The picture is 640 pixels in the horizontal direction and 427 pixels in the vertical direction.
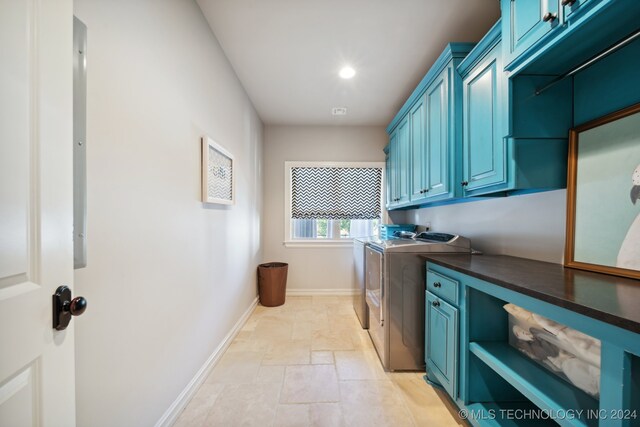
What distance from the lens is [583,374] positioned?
95 centimetres

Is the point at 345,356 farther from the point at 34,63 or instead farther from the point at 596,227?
the point at 34,63

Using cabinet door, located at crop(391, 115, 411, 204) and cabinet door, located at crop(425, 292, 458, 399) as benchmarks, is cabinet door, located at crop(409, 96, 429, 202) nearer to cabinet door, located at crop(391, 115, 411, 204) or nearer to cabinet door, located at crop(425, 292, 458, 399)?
cabinet door, located at crop(391, 115, 411, 204)

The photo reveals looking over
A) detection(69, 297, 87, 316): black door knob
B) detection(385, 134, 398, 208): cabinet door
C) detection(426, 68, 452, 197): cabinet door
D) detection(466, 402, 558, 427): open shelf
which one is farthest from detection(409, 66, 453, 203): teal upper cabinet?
detection(69, 297, 87, 316): black door knob

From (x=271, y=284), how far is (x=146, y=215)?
2337 millimetres

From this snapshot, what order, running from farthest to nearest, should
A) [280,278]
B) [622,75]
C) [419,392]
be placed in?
[280,278]
[419,392]
[622,75]

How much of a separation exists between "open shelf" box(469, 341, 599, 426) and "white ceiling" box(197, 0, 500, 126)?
2.22 meters

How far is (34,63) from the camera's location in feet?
1.93

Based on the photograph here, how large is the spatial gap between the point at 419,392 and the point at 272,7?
9.47ft

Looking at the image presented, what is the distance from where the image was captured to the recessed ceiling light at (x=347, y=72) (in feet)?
7.94

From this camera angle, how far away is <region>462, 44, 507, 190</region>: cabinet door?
1442 mm

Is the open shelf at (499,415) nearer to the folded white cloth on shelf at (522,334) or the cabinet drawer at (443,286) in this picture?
the folded white cloth on shelf at (522,334)

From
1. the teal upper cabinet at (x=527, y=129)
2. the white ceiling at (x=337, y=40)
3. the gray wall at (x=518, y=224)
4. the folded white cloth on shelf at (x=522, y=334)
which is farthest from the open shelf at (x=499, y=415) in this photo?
the white ceiling at (x=337, y=40)

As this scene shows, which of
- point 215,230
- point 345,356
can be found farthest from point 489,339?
point 215,230

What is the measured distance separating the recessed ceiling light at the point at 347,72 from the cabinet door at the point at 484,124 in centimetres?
107
